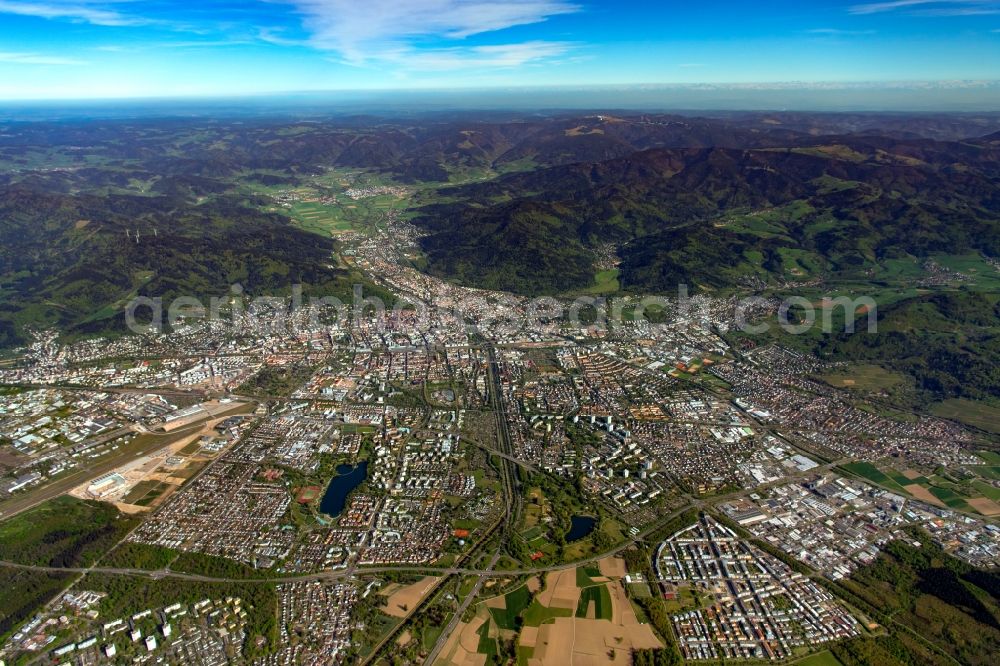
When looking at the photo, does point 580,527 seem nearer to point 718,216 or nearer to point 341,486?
point 341,486

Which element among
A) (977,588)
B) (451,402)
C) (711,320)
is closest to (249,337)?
(451,402)

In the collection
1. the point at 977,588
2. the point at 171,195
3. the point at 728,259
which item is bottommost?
the point at 977,588

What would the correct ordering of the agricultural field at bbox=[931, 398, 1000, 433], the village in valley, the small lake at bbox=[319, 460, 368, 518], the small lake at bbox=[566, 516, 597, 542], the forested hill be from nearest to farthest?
the village in valley
the small lake at bbox=[566, 516, 597, 542]
the small lake at bbox=[319, 460, 368, 518]
the agricultural field at bbox=[931, 398, 1000, 433]
the forested hill

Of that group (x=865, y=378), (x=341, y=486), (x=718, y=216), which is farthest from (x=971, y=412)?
(x=718, y=216)

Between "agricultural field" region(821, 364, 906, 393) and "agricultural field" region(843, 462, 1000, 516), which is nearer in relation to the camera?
"agricultural field" region(843, 462, 1000, 516)

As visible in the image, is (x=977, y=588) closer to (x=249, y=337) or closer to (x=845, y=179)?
(x=249, y=337)

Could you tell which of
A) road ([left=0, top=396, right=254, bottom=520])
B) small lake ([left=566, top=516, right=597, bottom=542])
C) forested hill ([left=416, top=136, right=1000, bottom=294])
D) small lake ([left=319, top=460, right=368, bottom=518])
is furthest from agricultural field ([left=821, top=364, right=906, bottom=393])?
road ([left=0, top=396, right=254, bottom=520])

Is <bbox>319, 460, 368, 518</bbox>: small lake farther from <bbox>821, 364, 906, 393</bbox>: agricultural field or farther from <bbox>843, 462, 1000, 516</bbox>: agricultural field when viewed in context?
<bbox>821, 364, 906, 393</bbox>: agricultural field
